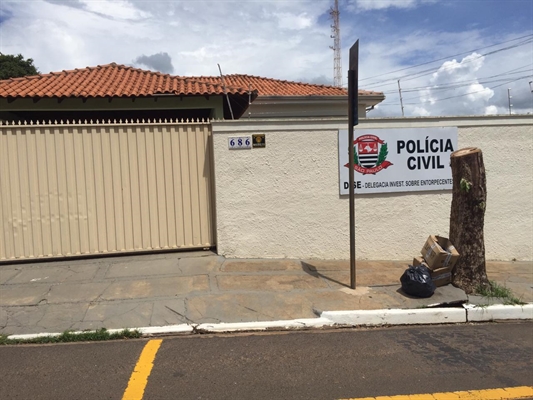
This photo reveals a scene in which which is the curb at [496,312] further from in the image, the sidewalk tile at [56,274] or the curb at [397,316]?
the sidewalk tile at [56,274]

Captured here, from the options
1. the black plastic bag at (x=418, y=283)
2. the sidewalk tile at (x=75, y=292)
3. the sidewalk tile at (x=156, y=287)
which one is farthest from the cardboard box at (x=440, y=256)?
the sidewalk tile at (x=75, y=292)

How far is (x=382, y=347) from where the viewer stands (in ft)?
14.6

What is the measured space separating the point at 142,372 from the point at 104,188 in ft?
13.3

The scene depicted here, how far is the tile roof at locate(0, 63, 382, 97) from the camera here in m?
10.3

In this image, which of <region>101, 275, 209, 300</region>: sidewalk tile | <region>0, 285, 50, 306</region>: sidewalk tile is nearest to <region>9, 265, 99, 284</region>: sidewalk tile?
<region>0, 285, 50, 306</region>: sidewalk tile

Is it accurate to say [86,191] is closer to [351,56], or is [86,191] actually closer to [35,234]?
[35,234]

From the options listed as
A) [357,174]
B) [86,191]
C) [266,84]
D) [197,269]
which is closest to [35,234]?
[86,191]

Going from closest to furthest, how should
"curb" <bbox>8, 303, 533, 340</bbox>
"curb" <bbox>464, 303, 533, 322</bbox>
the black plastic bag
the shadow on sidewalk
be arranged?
"curb" <bbox>8, 303, 533, 340</bbox>
"curb" <bbox>464, 303, 533, 322</bbox>
the black plastic bag
the shadow on sidewalk

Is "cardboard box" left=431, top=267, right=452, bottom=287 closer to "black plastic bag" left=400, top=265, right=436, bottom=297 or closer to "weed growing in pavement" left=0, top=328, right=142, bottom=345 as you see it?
"black plastic bag" left=400, top=265, right=436, bottom=297

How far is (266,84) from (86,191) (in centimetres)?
991

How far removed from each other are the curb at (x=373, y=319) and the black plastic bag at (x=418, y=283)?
37 centimetres

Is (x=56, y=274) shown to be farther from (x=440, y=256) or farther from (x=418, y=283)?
(x=440, y=256)

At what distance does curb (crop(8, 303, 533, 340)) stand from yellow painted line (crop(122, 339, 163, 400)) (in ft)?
1.22

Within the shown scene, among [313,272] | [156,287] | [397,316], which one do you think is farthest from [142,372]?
[313,272]
